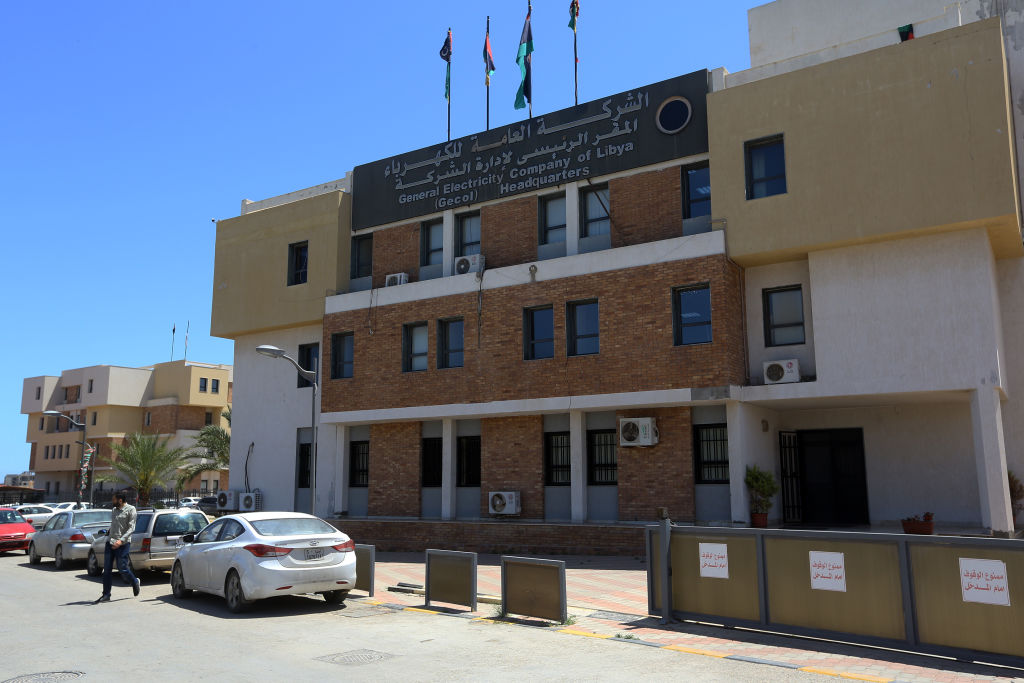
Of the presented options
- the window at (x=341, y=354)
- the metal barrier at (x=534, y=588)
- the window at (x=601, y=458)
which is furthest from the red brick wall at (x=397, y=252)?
the metal barrier at (x=534, y=588)

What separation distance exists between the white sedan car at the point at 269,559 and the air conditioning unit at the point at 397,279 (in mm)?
12350

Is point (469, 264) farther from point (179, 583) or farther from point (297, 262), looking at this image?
point (179, 583)

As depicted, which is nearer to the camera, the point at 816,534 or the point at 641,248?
the point at 816,534

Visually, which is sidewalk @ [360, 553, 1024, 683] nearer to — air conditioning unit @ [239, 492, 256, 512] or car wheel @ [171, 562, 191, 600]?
car wheel @ [171, 562, 191, 600]

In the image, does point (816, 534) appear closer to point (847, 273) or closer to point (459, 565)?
point (459, 565)

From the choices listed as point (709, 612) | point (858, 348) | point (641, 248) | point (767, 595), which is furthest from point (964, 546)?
point (641, 248)

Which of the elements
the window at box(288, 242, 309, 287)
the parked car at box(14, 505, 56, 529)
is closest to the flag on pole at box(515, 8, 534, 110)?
the window at box(288, 242, 309, 287)

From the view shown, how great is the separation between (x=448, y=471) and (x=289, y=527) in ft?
34.8

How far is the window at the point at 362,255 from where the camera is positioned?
26.9 m

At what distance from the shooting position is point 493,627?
11031 millimetres

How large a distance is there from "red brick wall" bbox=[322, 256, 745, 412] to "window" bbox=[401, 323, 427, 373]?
0.22 meters

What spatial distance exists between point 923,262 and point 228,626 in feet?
50.6

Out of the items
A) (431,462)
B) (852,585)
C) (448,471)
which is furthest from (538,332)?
(852,585)

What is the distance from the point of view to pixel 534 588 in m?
11.4
